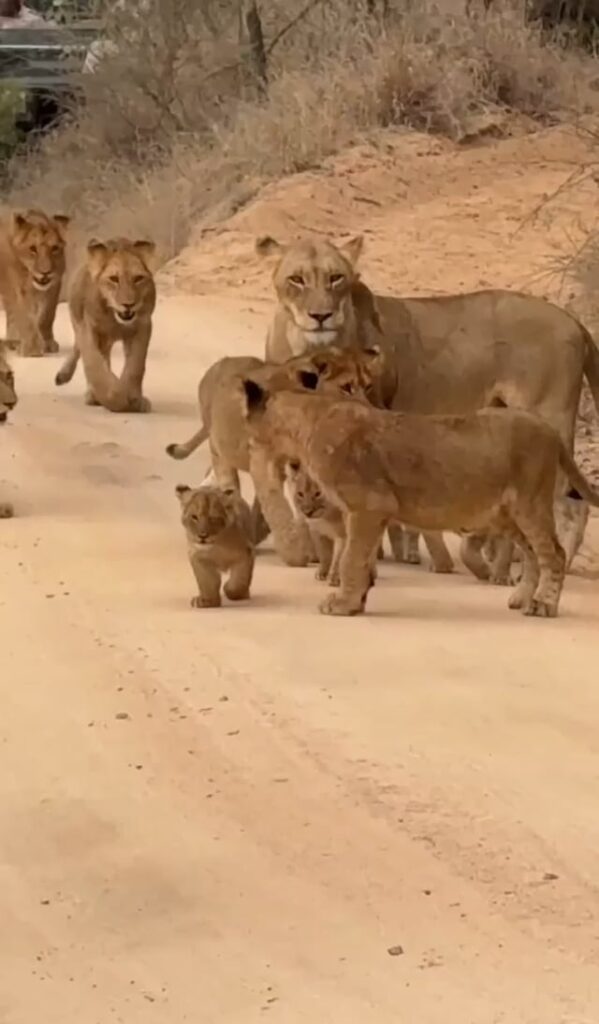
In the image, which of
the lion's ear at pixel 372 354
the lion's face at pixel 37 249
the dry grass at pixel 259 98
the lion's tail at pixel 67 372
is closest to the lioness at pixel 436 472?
the lion's ear at pixel 372 354

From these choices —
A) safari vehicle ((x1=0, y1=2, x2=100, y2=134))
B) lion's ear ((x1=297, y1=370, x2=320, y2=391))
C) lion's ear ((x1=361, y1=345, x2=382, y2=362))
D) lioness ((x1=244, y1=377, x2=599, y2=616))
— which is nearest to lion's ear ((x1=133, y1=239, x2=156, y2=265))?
lion's ear ((x1=361, y1=345, x2=382, y2=362))

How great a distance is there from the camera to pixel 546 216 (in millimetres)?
17859

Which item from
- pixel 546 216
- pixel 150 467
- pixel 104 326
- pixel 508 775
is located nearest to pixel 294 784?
pixel 508 775

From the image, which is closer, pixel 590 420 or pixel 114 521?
pixel 114 521

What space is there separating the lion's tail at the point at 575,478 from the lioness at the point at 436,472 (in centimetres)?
11

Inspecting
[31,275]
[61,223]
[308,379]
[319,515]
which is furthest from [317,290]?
[61,223]

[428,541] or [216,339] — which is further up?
[428,541]

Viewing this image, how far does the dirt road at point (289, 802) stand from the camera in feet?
14.4

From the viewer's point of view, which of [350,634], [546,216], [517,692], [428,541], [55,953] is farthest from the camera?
[546,216]

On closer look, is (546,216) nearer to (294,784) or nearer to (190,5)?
(190,5)

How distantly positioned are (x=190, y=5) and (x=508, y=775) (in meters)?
21.7

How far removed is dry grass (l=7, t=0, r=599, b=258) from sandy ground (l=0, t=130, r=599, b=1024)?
12.1 m

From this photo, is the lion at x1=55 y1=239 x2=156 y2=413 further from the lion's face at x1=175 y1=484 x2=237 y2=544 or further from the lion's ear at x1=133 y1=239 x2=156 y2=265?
the lion's face at x1=175 y1=484 x2=237 y2=544

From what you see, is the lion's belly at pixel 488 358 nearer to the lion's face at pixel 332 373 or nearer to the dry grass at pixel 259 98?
the lion's face at pixel 332 373
